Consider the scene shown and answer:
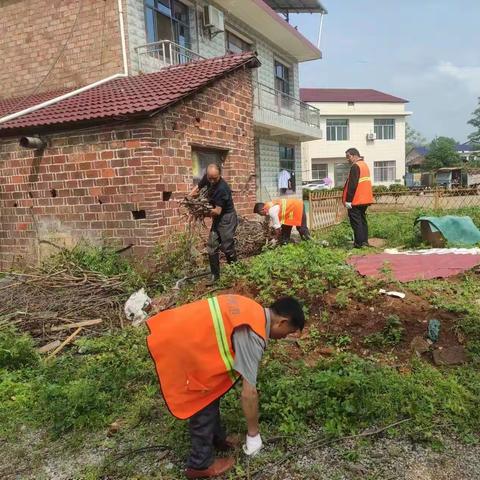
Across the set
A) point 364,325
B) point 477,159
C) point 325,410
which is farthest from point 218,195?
point 477,159

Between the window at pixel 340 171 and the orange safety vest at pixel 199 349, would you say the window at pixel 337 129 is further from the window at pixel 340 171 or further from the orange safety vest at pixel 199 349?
the orange safety vest at pixel 199 349

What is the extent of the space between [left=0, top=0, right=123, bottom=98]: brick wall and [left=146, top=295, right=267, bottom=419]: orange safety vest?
32.0 feet

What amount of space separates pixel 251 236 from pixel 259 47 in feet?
35.3

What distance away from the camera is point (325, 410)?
9.85 ft

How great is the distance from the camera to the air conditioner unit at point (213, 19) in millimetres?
13109

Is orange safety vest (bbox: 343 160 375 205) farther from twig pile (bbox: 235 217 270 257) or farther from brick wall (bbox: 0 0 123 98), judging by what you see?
brick wall (bbox: 0 0 123 98)

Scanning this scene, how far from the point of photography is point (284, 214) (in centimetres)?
815

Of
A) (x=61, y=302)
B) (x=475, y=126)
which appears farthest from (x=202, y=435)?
(x=475, y=126)

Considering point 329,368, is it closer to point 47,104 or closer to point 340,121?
point 47,104

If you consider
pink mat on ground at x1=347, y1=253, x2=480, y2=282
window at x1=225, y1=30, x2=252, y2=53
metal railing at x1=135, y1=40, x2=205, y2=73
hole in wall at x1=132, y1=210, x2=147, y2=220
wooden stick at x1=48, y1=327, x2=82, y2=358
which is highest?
window at x1=225, y1=30, x2=252, y2=53

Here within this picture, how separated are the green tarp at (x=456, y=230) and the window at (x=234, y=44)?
984 cm

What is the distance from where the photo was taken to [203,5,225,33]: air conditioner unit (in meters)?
13.1

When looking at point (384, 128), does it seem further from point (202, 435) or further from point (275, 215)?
point (202, 435)

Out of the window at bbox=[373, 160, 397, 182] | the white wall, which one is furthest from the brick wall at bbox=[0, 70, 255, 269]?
the window at bbox=[373, 160, 397, 182]
